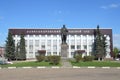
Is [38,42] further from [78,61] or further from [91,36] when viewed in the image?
[78,61]

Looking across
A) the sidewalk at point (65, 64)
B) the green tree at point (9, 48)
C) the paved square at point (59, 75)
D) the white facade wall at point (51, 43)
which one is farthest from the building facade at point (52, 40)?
the paved square at point (59, 75)

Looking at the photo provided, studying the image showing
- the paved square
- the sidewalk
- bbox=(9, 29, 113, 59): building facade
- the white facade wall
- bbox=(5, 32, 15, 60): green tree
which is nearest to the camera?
the paved square

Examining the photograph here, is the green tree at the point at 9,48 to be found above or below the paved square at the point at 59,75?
above

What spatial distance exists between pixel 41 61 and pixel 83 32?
54134mm

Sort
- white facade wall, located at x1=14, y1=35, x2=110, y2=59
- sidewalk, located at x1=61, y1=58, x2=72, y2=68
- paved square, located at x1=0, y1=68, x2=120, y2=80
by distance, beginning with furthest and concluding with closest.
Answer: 1. white facade wall, located at x1=14, y1=35, x2=110, y2=59
2. sidewalk, located at x1=61, y1=58, x2=72, y2=68
3. paved square, located at x1=0, y1=68, x2=120, y2=80

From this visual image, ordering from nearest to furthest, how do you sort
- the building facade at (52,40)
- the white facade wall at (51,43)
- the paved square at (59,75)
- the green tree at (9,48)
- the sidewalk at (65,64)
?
the paved square at (59,75)
the sidewalk at (65,64)
the green tree at (9,48)
the building facade at (52,40)
the white facade wall at (51,43)

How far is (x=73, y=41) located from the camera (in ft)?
314

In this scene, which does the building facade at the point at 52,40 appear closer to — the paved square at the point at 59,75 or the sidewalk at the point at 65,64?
the sidewalk at the point at 65,64

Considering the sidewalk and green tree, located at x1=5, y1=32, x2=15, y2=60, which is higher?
green tree, located at x1=5, y1=32, x2=15, y2=60

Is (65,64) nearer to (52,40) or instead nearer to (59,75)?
(59,75)

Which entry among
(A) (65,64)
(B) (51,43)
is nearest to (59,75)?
(A) (65,64)

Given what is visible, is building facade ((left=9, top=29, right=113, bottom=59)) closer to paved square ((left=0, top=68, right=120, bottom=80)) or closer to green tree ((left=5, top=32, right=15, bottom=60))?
green tree ((left=5, top=32, right=15, bottom=60))

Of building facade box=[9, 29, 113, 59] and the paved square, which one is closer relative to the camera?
the paved square

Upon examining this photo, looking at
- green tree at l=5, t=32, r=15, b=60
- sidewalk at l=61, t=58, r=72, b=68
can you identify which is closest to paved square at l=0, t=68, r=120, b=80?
sidewalk at l=61, t=58, r=72, b=68
